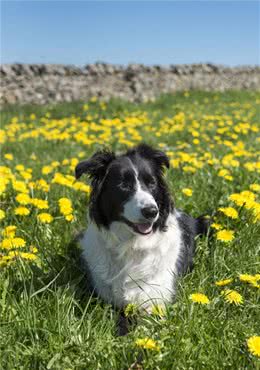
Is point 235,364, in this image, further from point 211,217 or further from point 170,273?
point 211,217

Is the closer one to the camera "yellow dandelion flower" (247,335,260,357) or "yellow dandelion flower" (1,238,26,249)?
"yellow dandelion flower" (247,335,260,357)

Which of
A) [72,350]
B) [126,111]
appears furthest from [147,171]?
[126,111]

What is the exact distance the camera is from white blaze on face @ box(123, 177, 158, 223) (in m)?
2.64

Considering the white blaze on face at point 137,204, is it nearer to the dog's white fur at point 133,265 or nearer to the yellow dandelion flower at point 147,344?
the dog's white fur at point 133,265

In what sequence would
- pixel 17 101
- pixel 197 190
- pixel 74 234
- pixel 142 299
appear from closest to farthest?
pixel 142 299, pixel 74 234, pixel 197 190, pixel 17 101

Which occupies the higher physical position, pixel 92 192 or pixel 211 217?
pixel 92 192

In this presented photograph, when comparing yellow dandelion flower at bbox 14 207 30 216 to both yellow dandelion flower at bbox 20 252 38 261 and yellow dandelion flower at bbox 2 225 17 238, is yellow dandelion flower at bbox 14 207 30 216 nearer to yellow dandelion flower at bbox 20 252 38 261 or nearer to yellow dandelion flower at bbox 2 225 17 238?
yellow dandelion flower at bbox 2 225 17 238

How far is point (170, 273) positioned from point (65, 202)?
47.2 inches

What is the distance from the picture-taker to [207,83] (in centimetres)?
1584

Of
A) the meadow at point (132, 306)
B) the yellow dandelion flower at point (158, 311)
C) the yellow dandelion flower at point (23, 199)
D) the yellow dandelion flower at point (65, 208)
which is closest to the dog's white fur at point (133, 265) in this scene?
the meadow at point (132, 306)

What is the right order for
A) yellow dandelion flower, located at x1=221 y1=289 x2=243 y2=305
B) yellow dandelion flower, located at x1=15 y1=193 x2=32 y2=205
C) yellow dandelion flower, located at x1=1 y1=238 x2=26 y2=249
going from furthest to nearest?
yellow dandelion flower, located at x1=15 y1=193 x2=32 y2=205
yellow dandelion flower, located at x1=1 y1=238 x2=26 y2=249
yellow dandelion flower, located at x1=221 y1=289 x2=243 y2=305

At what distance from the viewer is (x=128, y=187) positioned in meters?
2.82

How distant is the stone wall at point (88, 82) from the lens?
11.9m

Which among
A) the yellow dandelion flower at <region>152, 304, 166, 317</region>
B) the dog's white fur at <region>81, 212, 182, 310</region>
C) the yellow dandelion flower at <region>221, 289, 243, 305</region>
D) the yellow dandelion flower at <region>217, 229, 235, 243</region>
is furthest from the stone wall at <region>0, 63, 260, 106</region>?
the yellow dandelion flower at <region>221, 289, 243, 305</region>
